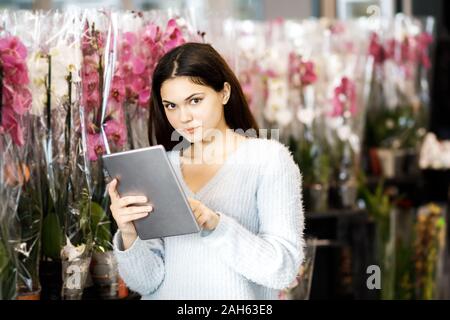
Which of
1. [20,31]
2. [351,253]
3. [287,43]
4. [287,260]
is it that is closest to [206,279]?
[287,260]

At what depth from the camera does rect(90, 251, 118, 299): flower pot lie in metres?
2.04

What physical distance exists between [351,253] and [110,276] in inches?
87.5

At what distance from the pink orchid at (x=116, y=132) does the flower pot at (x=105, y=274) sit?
0.26 meters

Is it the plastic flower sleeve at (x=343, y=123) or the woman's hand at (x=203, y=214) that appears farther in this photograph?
the plastic flower sleeve at (x=343, y=123)

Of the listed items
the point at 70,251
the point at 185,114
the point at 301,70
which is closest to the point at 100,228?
the point at 70,251

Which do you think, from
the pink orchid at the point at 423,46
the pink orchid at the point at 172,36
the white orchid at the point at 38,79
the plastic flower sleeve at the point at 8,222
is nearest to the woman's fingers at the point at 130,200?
the plastic flower sleeve at the point at 8,222

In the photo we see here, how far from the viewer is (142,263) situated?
183 cm

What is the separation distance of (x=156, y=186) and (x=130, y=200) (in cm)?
7

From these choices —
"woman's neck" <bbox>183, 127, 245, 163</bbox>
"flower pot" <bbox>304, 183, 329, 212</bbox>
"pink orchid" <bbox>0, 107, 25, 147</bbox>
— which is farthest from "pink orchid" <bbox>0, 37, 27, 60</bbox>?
"flower pot" <bbox>304, 183, 329, 212</bbox>

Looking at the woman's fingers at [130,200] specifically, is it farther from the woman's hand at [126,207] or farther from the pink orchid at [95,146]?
the pink orchid at [95,146]

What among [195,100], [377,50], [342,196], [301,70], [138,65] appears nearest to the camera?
[195,100]

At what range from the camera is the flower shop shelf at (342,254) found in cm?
396

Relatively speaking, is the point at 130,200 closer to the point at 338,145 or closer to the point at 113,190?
the point at 113,190
